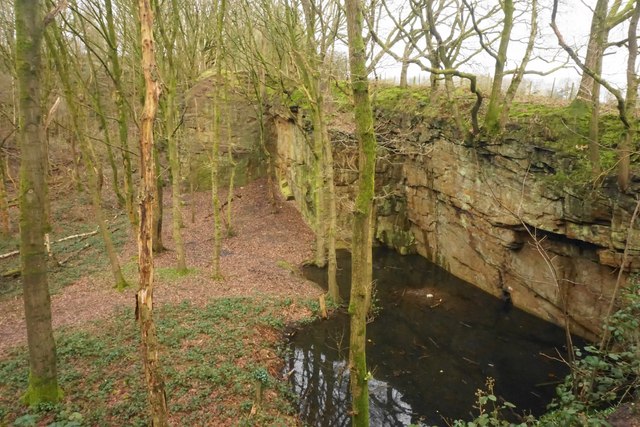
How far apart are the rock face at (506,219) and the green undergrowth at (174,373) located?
226 inches

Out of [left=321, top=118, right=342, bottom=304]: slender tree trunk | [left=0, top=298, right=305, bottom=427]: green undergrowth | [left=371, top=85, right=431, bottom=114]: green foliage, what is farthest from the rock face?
[left=0, top=298, right=305, bottom=427]: green undergrowth

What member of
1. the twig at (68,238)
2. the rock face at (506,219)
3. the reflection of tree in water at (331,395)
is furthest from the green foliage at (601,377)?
the twig at (68,238)

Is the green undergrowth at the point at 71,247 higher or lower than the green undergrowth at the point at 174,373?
higher

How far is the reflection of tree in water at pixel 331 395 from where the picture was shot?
844 centimetres

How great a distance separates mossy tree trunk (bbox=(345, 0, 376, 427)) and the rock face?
10.3 feet

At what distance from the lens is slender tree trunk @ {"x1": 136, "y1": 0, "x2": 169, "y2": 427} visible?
536 centimetres

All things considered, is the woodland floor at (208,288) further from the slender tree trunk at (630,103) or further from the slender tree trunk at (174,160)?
the slender tree trunk at (630,103)

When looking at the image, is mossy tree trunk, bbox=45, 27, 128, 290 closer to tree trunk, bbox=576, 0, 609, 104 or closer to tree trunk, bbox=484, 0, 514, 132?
tree trunk, bbox=484, 0, 514, 132

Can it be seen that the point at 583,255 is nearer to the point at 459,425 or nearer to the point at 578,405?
the point at 578,405

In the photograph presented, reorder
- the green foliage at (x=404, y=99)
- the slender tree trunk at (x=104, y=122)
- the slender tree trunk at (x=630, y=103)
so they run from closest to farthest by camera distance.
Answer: the slender tree trunk at (x=630, y=103), the slender tree trunk at (x=104, y=122), the green foliage at (x=404, y=99)

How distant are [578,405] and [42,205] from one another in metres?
9.31

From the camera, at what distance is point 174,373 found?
831 cm

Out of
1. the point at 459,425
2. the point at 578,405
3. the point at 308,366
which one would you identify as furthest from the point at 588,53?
the point at 308,366

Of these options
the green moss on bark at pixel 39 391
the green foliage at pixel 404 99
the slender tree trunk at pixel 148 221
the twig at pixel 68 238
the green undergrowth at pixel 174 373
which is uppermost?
the green foliage at pixel 404 99
